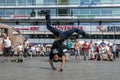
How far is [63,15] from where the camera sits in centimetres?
8738

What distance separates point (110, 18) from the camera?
→ 84.7m

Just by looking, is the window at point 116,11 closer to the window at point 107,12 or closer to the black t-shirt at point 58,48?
the window at point 107,12

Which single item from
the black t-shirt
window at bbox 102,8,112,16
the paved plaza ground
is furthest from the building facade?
the black t-shirt

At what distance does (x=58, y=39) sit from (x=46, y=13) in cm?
118

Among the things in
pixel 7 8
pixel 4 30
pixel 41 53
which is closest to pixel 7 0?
pixel 7 8

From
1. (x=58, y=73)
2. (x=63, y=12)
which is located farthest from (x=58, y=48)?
(x=63, y=12)

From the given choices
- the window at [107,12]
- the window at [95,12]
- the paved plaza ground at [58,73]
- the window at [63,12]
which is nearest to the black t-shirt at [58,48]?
the paved plaza ground at [58,73]

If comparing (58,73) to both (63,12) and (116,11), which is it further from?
(63,12)

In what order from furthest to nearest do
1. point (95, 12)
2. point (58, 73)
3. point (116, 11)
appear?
point (95, 12), point (116, 11), point (58, 73)

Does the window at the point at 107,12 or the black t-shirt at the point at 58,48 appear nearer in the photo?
the black t-shirt at the point at 58,48

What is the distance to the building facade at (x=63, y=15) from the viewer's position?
3246 inches

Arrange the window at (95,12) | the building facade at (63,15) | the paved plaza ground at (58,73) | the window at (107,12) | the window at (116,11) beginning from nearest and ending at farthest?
the paved plaza ground at (58,73)
the building facade at (63,15)
the window at (116,11)
the window at (107,12)
the window at (95,12)

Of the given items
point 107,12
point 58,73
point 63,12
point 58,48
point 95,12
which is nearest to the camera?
point 58,73

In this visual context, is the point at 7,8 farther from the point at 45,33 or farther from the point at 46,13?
the point at 46,13
